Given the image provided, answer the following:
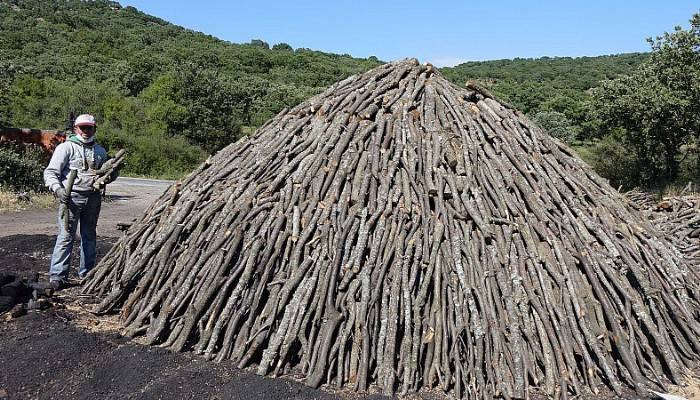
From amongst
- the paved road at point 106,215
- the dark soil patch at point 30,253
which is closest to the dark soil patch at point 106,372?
the dark soil patch at point 30,253

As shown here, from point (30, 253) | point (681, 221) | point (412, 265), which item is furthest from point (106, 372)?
point (681, 221)

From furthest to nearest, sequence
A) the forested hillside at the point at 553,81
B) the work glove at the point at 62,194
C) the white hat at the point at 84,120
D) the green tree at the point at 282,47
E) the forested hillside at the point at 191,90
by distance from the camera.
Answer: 1. the green tree at the point at 282,47
2. the forested hillside at the point at 553,81
3. the forested hillside at the point at 191,90
4. the white hat at the point at 84,120
5. the work glove at the point at 62,194

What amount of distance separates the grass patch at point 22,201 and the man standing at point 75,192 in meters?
7.66

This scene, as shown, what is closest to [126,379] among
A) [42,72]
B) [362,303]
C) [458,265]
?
[362,303]

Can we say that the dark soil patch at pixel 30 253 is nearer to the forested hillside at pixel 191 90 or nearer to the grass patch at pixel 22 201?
the grass patch at pixel 22 201

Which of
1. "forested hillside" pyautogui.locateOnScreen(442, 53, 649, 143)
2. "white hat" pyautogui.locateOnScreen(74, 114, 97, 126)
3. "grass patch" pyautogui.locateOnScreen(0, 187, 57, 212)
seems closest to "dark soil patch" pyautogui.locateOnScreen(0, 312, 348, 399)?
"white hat" pyautogui.locateOnScreen(74, 114, 97, 126)

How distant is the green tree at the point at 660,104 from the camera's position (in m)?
18.1

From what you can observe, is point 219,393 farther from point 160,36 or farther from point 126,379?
point 160,36

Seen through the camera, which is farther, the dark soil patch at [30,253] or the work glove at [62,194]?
the dark soil patch at [30,253]

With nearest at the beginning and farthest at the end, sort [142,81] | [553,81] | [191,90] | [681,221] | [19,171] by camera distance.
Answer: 1. [681,221]
2. [19,171]
3. [191,90]
4. [142,81]
5. [553,81]

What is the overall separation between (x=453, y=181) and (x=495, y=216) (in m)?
0.52

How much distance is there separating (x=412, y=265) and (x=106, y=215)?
34.5ft

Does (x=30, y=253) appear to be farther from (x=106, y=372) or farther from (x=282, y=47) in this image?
(x=282, y=47)

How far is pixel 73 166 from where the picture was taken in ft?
21.2
